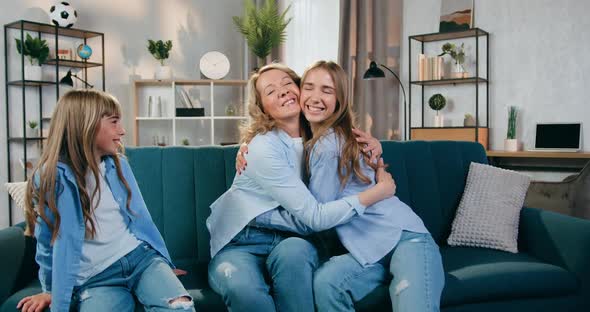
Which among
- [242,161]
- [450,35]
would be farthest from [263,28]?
[242,161]

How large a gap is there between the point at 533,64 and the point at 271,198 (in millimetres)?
3309

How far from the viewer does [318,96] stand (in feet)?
6.44

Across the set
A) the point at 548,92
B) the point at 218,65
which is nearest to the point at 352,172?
the point at 548,92

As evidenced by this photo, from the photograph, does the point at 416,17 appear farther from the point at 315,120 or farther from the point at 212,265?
the point at 212,265

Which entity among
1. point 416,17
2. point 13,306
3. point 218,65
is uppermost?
point 416,17

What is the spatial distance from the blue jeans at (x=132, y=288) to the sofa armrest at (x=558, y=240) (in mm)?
1387

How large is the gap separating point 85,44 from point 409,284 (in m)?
4.27

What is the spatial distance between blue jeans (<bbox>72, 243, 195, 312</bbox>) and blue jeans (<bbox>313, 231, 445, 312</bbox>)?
0.42m

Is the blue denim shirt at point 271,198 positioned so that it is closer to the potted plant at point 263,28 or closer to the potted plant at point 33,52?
the potted plant at point 33,52

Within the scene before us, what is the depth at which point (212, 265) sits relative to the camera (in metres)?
1.79

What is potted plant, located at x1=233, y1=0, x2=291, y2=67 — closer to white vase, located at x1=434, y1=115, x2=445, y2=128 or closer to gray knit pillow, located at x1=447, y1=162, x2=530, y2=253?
white vase, located at x1=434, y1=115, x2=445, y2=128

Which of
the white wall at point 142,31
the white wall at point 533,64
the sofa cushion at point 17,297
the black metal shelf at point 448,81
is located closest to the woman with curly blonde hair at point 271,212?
the sofa cushion at point 17,297

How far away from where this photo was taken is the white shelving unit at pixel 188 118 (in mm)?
5317

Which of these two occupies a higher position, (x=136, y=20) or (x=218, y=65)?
(x=136, y=20)
